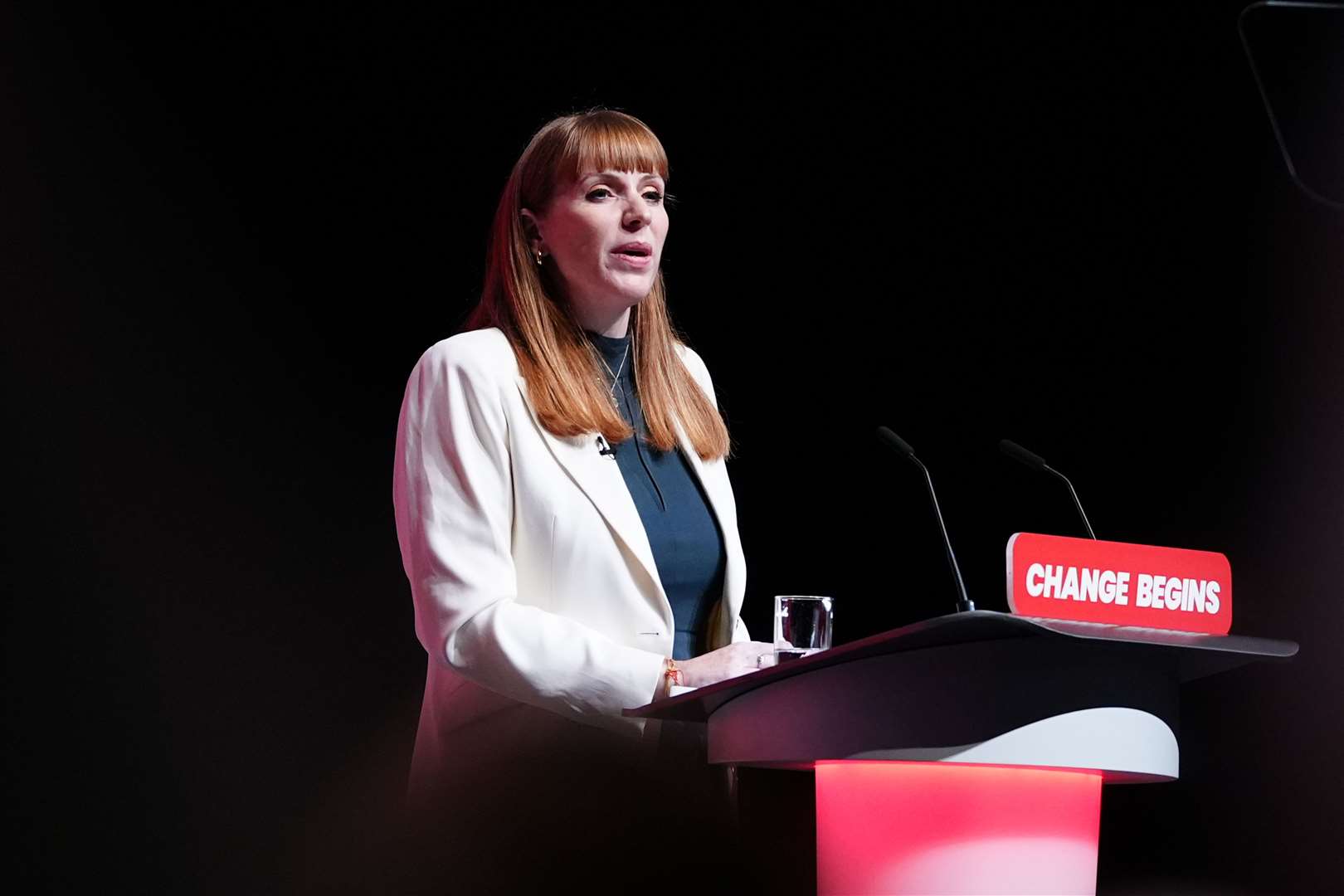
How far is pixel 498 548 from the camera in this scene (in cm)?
189

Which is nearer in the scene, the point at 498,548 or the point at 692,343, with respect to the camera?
the point at 498,548

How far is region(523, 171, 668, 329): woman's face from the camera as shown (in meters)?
2.18

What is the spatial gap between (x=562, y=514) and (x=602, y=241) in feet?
1.64

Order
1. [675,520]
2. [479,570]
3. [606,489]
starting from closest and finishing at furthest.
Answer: [479,570]
[606,489]
[675,520]

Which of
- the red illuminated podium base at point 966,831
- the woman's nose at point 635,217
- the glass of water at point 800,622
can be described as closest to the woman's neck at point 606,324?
the woman's nose at point 635,217

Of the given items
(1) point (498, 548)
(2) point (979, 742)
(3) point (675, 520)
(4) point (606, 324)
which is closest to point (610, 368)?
(4) point (606, 324)

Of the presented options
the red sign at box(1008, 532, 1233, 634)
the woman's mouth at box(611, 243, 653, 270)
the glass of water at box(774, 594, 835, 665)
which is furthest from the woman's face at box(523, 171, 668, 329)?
the red sign at box(1008, 532, 1233, 634)

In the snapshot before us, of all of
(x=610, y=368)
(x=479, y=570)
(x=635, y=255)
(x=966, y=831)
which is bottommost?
(x=966, y=831)

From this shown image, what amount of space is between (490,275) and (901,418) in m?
1.47

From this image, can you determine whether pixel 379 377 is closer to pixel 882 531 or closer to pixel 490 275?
pixel 490 275

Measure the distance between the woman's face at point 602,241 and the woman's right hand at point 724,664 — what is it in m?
0.69

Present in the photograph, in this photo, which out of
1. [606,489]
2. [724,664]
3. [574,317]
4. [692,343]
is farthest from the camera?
[692,343]

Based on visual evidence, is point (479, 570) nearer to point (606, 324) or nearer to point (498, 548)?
point (498, 548)

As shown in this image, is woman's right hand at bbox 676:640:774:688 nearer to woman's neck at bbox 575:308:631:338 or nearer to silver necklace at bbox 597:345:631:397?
silver necklace at bbox 597:345:631:397
